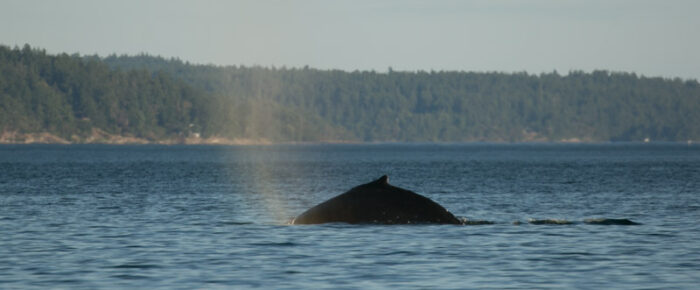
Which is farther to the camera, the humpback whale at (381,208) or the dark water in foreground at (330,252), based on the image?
the humpback whale at (381,208)

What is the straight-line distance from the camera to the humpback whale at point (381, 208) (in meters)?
26.8

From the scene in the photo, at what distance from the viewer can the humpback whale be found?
26750 mm

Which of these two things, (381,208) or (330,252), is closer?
(330,252)

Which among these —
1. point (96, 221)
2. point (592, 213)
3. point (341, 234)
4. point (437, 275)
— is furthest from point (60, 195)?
point (437, 275)

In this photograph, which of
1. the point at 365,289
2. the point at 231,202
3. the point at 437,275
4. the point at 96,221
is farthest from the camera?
the point at 231,202

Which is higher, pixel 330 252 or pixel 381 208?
pixel 381 208

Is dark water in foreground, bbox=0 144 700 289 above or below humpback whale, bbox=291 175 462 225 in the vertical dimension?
below

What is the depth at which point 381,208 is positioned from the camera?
27391mm

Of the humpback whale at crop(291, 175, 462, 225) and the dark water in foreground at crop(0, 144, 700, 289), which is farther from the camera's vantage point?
the humpback whale at crop(291, 175, 462, 225)

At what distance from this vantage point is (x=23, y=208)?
4519cm

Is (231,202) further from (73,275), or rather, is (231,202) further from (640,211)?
(73,275)

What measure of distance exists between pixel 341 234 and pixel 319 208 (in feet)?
4.62

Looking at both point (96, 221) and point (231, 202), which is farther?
point (231, 202)

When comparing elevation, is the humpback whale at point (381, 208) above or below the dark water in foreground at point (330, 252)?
above
